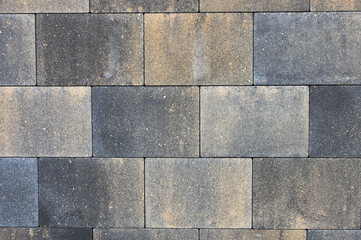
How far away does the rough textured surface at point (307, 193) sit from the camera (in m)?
3.62

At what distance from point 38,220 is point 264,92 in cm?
338

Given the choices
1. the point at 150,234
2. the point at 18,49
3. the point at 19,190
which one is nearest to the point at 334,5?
the point at 150,234

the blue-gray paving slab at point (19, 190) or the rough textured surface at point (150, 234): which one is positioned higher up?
the blue-gray paving slab at point (19, 190)

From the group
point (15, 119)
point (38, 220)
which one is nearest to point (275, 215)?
point (38, 220)

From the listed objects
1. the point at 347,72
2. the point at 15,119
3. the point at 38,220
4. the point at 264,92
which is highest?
the point at 347,72

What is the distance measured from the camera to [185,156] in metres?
3.66

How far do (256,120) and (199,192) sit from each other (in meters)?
1.18

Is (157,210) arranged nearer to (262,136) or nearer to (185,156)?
(185,156)

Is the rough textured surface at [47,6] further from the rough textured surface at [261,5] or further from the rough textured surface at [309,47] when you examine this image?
the rough textured surface at [309,47]

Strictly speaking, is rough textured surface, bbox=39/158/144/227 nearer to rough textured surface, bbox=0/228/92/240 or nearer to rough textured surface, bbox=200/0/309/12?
rough textured surface, bbox=0/228/92/240

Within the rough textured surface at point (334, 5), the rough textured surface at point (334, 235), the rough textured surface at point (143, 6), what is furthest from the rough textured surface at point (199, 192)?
the rough textured surface at point (334, 5)

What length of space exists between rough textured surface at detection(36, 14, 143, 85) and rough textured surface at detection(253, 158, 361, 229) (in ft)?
6.91

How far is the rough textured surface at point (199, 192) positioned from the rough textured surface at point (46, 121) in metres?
1.01

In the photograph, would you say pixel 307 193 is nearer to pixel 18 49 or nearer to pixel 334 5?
pixel 334 5
